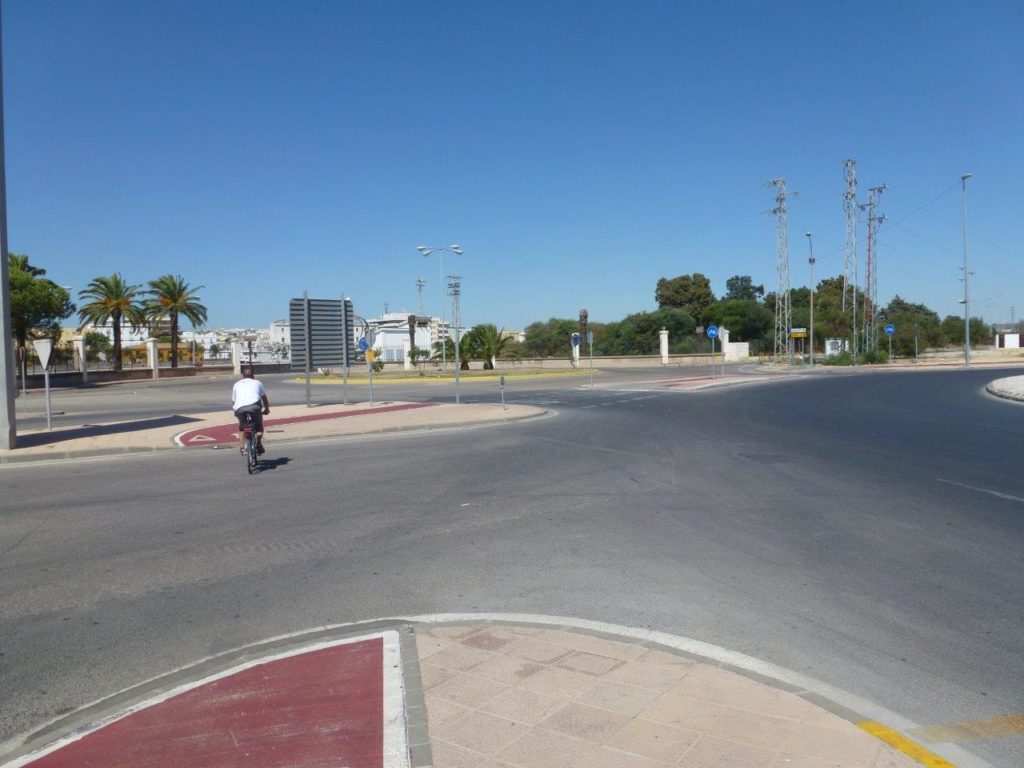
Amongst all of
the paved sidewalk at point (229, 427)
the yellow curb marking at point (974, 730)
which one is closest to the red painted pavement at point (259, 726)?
the yellow curb marking at point (974, 730)

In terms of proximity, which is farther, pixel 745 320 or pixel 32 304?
pixel 745 320

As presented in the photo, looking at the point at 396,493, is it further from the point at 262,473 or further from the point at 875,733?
the point at 875,733

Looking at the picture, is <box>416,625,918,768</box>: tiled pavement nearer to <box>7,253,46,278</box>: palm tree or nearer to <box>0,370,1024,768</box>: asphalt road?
<box>0,370,1024,768</box>: asphalt road

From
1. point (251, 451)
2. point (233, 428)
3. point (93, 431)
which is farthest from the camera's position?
point (233, 428)

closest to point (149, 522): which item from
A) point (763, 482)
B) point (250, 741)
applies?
point (250, 741)

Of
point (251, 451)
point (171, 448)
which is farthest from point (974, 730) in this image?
point (171, 448)

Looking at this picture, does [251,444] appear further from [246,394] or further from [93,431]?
[93,431]

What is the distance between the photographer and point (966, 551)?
7.35 m

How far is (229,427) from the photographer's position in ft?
68.9

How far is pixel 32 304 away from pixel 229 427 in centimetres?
3346

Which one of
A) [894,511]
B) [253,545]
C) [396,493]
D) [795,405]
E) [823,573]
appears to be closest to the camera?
[823,573]

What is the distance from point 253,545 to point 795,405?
20675 mm

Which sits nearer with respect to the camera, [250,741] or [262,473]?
[250,741]

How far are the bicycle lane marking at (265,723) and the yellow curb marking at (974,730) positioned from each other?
2.60m
